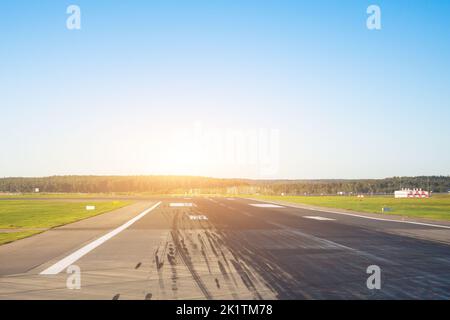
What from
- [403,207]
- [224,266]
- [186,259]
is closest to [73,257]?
[186,259]

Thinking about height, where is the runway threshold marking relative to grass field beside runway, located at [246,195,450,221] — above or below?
above

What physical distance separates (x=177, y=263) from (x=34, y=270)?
3129mm

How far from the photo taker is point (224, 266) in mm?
10156

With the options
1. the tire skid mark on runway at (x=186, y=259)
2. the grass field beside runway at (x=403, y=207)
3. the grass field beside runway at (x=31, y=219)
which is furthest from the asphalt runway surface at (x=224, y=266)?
the grass field beside runway at (x=403, y=207)

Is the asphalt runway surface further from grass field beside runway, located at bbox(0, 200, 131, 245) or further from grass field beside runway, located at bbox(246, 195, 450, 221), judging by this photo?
grass field beside runway, located at bbox(246, 195, 450, 221)

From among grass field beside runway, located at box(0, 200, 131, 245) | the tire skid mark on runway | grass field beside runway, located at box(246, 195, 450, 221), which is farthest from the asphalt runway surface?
grass field beside runway, located at box(246, 195, 450, 221)

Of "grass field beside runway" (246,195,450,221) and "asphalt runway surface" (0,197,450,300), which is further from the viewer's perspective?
"grass field beside runway" (246,195,450,221)

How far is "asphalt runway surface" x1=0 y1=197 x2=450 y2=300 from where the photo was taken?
7.54 m

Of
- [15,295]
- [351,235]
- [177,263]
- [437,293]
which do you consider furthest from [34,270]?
[351,235]

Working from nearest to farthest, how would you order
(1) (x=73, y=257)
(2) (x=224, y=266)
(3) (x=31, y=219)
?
1. (2) (x=224, y=266)
2. (1) (x=73, y=257)
3. (3) (x=31, y=219)

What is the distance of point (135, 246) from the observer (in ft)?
46.3

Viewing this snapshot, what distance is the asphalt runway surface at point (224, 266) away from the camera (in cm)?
754

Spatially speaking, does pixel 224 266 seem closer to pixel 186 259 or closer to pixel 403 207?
pixel 186 259
